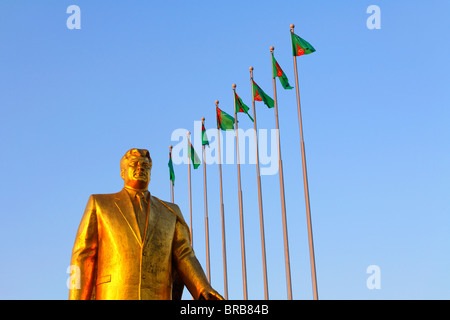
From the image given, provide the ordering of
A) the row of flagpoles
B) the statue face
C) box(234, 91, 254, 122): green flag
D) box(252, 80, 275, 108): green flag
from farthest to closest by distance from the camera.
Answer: box(234, 91, 254, 122): green flag
box(252, 80, 275, 108): green flag
the row of flagpoles
the statue face

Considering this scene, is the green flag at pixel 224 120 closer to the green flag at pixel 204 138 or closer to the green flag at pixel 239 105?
the green flag at pixel 239 105

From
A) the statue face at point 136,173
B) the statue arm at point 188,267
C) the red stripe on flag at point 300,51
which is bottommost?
the statue arm at point 188,267

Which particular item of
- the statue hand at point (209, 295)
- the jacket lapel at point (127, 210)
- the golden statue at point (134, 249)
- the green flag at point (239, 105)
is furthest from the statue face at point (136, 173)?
the green flag at point (239, 105)

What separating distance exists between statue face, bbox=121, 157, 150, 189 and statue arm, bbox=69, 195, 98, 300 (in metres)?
0.78

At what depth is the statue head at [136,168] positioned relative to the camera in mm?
11453

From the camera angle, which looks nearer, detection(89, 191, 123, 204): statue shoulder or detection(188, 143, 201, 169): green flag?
detection(89, 191, 123, 204): statue shoulder

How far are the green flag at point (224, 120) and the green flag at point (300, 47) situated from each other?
4.26m

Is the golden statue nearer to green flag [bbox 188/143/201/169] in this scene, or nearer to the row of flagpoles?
the row of flagpoles

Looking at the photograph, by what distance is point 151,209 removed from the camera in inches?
442

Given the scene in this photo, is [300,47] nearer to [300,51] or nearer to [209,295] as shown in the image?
[300,51]

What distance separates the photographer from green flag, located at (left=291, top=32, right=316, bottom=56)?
22203 mm

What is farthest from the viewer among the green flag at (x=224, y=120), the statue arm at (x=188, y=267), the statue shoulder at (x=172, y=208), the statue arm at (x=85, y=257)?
the green flag at (x=224, y=120)

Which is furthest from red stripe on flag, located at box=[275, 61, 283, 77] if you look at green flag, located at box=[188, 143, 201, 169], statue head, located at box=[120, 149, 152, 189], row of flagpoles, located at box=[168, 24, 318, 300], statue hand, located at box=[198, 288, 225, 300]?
statue hand, located at box=[198, 288, 225, 300]
